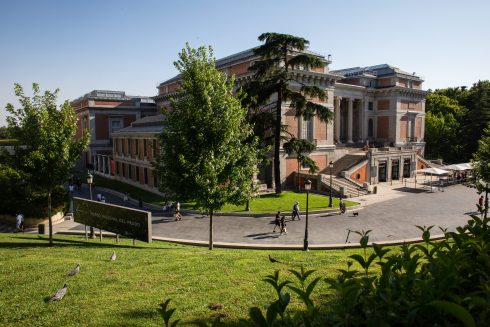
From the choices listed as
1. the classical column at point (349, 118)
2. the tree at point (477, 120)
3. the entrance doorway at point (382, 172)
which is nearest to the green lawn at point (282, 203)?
the entrance doorway at point (382, 172)

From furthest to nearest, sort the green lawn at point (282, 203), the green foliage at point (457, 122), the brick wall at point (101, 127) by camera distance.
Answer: the green foliage at point (457, 122)
the brick wall at point (101, 127)
the green lawn at point (282, 203)

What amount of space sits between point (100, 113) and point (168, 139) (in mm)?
48227

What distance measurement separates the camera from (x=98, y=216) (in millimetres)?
18172

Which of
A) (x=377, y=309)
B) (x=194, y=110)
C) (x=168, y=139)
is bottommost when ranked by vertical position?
(x=377, y=309)

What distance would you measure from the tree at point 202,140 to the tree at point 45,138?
13.4ft

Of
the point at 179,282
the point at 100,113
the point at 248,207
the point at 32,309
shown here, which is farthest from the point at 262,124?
the point at 100,113

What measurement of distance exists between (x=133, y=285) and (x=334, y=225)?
57.8 feet

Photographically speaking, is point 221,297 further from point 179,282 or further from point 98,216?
point 98,216

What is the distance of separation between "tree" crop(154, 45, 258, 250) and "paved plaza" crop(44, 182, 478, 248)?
459 centimetres

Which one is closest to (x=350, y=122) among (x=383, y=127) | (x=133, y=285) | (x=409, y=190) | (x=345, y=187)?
(x=383, y=127)

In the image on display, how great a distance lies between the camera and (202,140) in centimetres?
1627

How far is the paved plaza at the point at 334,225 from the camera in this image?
68.4 ft

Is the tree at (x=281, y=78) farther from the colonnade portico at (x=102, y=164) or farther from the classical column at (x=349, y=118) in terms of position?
the colonnade portico at (x=102, y=164)

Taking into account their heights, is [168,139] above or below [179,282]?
above
